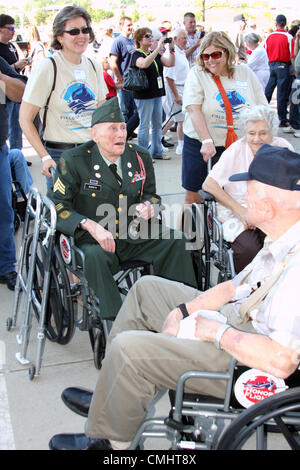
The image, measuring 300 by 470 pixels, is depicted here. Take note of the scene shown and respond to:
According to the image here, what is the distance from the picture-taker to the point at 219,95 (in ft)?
12.8

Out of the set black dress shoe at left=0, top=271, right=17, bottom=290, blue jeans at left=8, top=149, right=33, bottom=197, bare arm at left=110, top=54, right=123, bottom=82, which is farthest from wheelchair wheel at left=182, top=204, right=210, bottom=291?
bare arm at left=110, top=54, right=123, bottom=82

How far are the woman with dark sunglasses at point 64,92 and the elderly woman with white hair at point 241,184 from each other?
0.99 meters

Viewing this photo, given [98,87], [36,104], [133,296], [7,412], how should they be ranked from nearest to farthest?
[133,296] → [7,412] → [36,104] → [98,87]

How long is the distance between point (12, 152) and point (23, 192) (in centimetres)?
43

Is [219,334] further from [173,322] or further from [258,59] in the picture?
[258,59]

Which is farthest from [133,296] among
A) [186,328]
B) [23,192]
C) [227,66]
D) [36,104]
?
[23,192]

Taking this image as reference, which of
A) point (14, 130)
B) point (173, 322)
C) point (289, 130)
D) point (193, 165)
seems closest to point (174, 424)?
point (173, 322)

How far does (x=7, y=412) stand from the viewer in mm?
2664

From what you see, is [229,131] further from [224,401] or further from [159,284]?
[224,401]

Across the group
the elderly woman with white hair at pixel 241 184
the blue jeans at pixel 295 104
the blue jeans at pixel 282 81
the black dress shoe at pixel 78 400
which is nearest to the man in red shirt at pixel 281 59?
the blue jeans at pixel 282 81

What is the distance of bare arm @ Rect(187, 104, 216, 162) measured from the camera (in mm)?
3859

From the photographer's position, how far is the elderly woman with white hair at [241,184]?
328 centimetres

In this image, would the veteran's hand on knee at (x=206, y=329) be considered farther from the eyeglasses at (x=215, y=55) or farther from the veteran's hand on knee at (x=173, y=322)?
the eyeglasses at (x=215, y=55)
